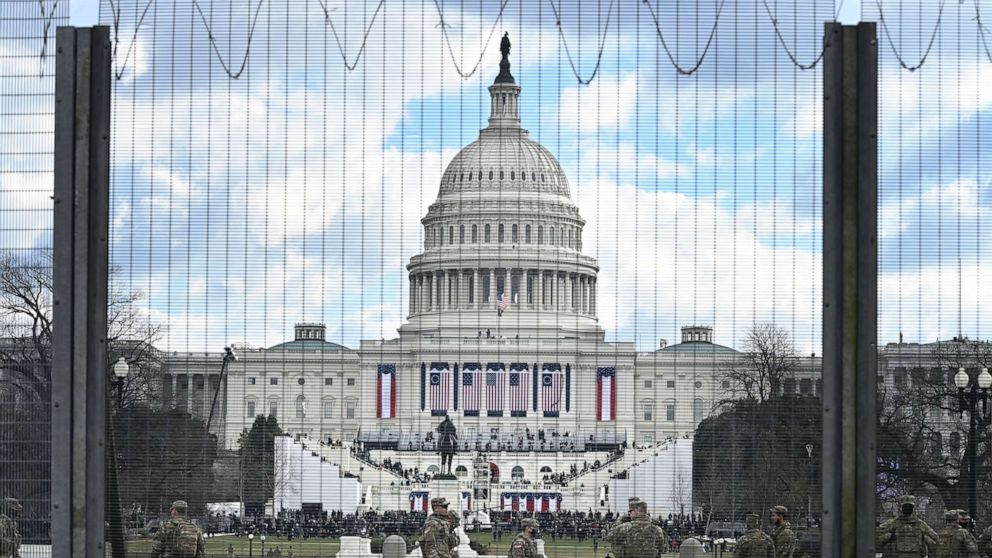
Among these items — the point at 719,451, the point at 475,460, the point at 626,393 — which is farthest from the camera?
the point at 626,393

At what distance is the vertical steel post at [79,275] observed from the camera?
16.7 m

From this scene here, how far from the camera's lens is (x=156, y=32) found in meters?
18.6

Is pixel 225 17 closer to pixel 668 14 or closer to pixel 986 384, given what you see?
pixel 668 14

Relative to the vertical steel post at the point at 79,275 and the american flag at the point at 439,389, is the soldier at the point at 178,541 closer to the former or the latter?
the vertical steel post at the point at 79,275

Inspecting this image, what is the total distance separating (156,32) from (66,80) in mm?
2096

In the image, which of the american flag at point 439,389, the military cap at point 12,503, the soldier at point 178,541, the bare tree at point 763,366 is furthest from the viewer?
the american flag at point 439,389

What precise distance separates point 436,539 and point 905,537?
5334 mm

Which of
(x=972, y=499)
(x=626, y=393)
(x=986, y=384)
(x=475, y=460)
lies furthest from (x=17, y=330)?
(x=626, y=393)

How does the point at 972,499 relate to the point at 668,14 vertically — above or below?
below

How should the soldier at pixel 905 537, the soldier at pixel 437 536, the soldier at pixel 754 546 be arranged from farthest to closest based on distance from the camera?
1. the soldier at pixel 437 536
2. the soldier at pixel 754 546
3. the soldier at pixel 905 537

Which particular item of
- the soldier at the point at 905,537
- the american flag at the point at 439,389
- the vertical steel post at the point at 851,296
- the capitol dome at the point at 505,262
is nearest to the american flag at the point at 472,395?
the american flag at the point at 439,389

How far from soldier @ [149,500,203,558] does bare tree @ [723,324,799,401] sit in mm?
14568

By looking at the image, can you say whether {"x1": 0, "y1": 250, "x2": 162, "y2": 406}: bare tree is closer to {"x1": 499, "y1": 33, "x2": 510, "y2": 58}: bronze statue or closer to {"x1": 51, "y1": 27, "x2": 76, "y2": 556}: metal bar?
{"x1": 51, "y1": 27, "x2": 76, "y2": 556}: metal bar

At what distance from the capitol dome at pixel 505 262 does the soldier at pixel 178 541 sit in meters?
8.08
